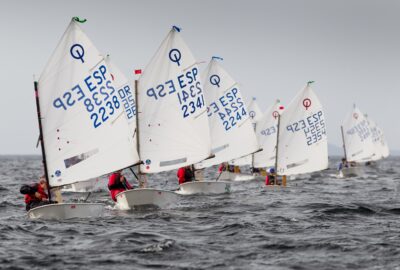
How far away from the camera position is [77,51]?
20984 millimetres

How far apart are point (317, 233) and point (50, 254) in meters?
7.19

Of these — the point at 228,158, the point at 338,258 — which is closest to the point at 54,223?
the point at 338,258

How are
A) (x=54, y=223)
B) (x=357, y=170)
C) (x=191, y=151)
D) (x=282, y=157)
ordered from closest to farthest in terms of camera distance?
(x=54, y=223) → (x=191, y=151) → (x=282, y=157) → (x=357, y=170)

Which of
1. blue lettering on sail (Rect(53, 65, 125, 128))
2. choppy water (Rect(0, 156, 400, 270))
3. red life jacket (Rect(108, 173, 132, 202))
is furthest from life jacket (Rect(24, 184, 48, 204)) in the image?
red life jacket (Rect(108, 173, 132, 202))

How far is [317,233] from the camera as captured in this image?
671 inches

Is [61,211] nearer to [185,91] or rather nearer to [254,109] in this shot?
[185,91]

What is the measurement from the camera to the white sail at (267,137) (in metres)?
49.4

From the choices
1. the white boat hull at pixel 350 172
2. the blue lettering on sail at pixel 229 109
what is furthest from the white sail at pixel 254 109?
the blue lettering on sail at pixel 229 109

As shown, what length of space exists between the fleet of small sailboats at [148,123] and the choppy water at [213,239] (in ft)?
5.68

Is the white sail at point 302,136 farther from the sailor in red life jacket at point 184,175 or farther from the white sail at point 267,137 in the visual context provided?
the white sail at point 267,137

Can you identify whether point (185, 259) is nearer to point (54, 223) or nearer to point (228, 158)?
point (54, 223)

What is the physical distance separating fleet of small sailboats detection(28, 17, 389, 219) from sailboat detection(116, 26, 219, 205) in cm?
4

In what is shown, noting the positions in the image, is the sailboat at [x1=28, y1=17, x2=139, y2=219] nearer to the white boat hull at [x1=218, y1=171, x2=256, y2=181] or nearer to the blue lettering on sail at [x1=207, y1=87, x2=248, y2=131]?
the blue lettering on sail at [x1=207, y1=87, x2=248, y2=131]

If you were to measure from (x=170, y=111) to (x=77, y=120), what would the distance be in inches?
224
